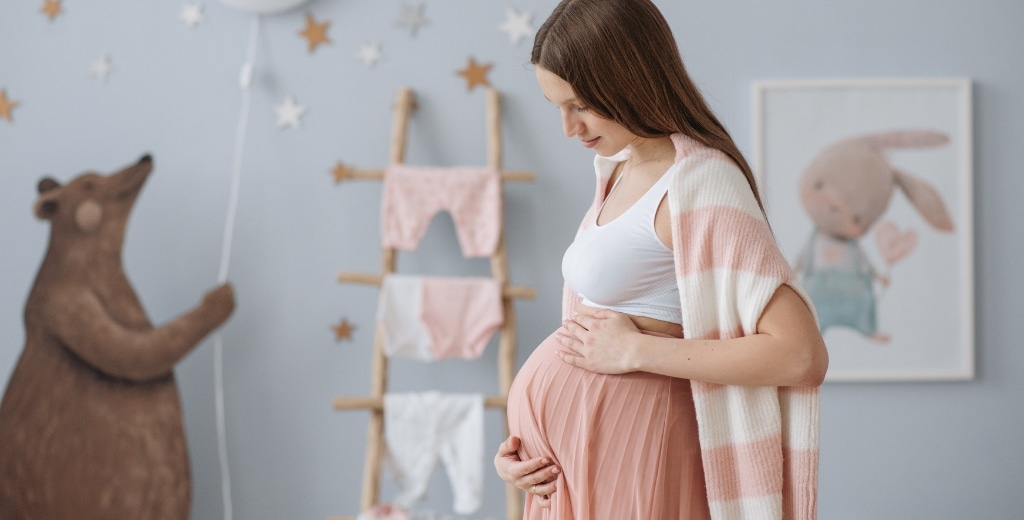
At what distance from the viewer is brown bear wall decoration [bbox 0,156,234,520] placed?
190cm

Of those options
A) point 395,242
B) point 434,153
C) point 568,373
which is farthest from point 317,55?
point 568,373

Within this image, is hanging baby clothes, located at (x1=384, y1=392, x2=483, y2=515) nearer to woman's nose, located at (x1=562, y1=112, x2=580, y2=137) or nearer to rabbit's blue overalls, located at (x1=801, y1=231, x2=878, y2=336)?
rabbit's blue overalls, located at (x1=801, y1=231, x2=878, y2=336)

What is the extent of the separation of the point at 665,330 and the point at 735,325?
0.30 ft

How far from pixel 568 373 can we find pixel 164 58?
158cm

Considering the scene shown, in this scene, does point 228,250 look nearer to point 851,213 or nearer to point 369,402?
point 369,402

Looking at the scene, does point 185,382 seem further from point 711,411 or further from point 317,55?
point 711,411

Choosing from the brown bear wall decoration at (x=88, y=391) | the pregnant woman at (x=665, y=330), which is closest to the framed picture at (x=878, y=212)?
the pregnant woman at (x=665, y=330)

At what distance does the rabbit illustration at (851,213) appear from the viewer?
6.90 ft

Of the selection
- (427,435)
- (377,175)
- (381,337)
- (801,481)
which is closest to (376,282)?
(381,337)

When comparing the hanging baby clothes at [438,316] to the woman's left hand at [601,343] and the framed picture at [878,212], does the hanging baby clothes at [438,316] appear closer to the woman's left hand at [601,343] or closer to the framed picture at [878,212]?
the framed picture at [878,212]

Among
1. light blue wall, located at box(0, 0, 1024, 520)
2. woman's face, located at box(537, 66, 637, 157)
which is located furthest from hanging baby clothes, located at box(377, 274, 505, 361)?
woman's face, located at box(537, 66, 637, 157)

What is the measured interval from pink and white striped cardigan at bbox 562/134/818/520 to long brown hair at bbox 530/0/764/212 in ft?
0.08

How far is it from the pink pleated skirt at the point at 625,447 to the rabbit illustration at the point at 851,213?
4.14 feet

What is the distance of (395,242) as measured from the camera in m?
2.01
